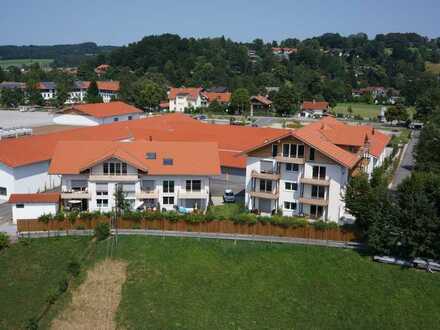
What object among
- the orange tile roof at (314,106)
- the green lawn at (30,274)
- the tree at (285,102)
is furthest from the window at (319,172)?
the orange tile roof at (314,106)

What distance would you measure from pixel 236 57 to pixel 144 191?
151843 millimetres

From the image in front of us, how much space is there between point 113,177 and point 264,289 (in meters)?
15.7

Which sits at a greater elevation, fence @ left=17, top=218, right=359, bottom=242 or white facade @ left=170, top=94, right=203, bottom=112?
white facade @ left=170, top=94, right=203, bottom=112

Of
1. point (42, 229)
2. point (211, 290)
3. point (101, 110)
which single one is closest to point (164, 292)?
point (211, 290)

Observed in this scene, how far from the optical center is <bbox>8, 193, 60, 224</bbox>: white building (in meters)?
34.1

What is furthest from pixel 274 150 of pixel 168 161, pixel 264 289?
pixel 264 289

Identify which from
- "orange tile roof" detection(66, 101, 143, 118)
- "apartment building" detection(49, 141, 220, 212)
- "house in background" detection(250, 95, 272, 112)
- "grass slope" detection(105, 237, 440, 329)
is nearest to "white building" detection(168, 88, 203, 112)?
"house in background" detection(250, 95, 272, 112)

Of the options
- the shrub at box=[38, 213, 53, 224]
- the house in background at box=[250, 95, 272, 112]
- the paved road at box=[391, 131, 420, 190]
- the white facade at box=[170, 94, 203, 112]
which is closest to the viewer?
the shrub at box=[38, 213, 53, 224]

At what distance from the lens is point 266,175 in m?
36.7

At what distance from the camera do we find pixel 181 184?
123ft

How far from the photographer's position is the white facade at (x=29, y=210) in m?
34.2

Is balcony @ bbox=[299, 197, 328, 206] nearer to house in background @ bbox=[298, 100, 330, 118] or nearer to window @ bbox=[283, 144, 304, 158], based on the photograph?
window @ bbox=[283, 144, 304, 158]

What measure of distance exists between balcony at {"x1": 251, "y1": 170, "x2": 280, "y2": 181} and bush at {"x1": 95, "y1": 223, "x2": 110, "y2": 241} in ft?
40.1

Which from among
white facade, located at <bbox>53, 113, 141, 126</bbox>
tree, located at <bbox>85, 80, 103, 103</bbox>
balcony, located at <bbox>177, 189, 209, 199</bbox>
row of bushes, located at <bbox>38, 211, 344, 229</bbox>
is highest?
tree, located at <bbox>85, 80, 103, 103</bbox>
